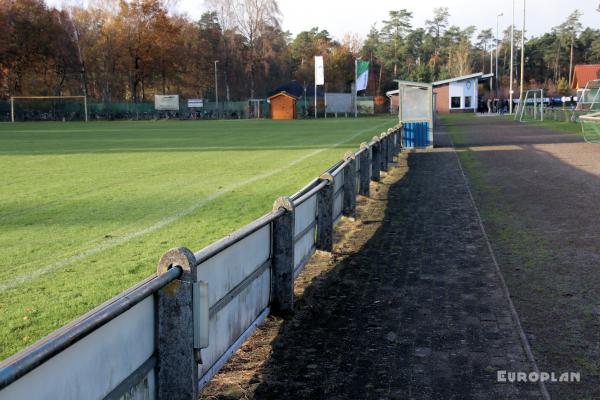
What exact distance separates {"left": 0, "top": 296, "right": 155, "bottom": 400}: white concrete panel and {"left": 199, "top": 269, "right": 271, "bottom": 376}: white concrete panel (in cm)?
71

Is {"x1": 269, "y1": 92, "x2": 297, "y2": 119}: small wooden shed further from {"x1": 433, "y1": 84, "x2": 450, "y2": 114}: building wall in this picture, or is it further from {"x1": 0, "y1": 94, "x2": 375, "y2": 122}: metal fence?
{"x1": 433, "y1": 84, "x2": 450, "y2": 114}: building wall

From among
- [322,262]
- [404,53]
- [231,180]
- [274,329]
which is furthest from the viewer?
[404,53]

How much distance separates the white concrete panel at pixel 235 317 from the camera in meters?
3.98

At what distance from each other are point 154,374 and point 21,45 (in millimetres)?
81466

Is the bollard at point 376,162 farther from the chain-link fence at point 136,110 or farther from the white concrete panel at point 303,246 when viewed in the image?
the chain-link fence at point 136,110

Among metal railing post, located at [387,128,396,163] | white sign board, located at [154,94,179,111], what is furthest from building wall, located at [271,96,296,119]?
metal railing post, located at [387,128,396,163]

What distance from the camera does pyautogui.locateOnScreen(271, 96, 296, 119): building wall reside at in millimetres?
77000

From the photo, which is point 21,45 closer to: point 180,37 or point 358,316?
point 180,37

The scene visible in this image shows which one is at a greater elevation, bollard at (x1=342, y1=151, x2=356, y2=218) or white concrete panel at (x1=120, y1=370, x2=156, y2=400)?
bollard at (x1=342, y1=151, x2=356, y2=218)

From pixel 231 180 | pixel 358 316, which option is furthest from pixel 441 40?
pixel 358 316

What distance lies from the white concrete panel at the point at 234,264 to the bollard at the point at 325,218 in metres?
2.55

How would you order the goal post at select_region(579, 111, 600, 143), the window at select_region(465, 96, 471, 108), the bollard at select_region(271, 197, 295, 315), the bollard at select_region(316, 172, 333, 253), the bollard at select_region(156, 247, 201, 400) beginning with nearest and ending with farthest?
1. the bollard at select_region(156, 247, 201, 400)
2. the bollard at select_region(271, 197, 295, 315)
3. the bollard at select_region(316, 172, 333, 253)
4. the goal post at select_region(579, 111, 600, 143)
5. the window at select_region(465, 96, 471, 108)

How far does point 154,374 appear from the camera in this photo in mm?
3311

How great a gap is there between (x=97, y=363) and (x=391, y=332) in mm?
3043
